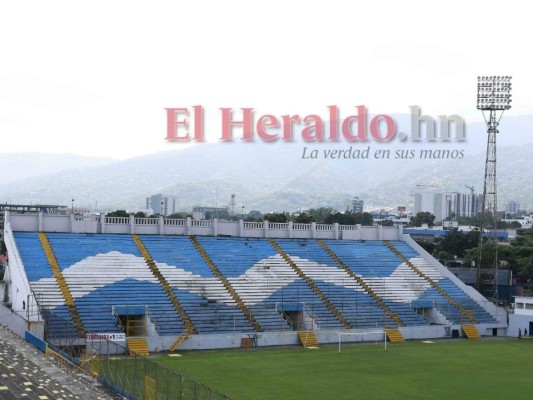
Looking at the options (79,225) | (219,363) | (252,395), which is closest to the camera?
(252,395)

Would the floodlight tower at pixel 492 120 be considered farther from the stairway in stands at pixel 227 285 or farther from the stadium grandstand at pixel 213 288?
the stairway in stands at pixel 227 285

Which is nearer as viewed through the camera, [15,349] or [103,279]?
[15,349]

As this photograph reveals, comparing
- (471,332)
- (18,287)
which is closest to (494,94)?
(471,332)

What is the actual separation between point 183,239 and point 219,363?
1714cm

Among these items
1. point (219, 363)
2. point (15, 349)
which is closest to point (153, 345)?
point (219, 363)

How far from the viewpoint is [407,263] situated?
191 feet

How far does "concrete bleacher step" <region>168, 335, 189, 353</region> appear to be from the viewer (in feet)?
131

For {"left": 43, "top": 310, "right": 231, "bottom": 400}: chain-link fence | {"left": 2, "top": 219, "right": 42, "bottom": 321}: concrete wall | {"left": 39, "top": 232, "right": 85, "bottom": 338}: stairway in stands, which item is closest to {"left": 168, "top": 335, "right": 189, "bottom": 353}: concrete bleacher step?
{"left": 43, "top": 310, "right": 231, "bottom": 400}: chain-link fence

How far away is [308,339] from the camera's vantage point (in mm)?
44062

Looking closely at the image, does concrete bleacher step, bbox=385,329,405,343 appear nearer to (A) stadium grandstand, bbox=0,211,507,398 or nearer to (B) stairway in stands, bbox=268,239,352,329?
(A) stadium grandstand, bbox=0,211,507,398

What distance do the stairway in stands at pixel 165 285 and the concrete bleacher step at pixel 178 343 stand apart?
3.11 ft

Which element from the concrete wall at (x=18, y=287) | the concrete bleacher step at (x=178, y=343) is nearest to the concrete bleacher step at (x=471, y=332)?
the concrete bleacher step at (x=178, y=343)

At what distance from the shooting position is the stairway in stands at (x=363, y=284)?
49.4 metres

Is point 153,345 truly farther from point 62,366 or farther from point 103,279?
point 62,366
